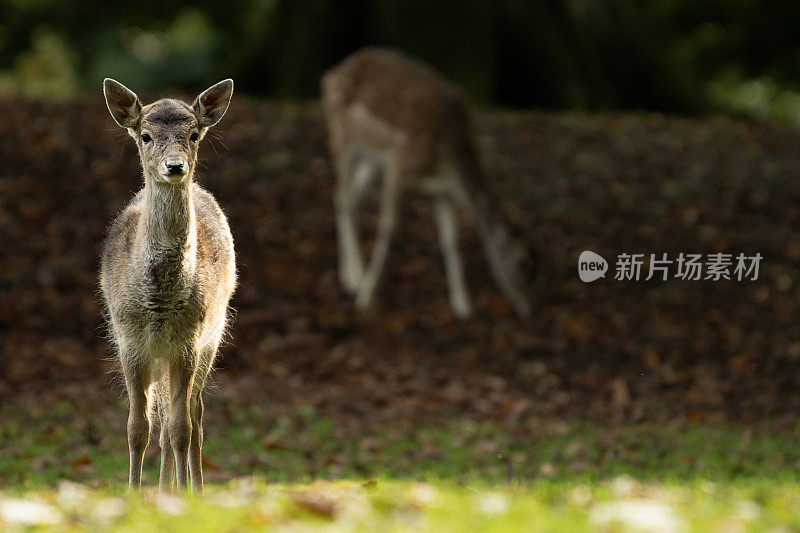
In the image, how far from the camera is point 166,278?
443cm

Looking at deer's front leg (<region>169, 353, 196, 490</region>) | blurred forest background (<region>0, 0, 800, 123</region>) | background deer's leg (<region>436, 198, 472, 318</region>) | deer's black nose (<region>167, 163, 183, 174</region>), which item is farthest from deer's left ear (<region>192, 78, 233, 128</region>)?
blurred forest background (<region>0, 0, 800, 123</region>)

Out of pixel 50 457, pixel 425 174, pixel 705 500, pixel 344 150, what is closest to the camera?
pixel 705 500

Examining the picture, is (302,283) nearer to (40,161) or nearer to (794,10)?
(40,161)

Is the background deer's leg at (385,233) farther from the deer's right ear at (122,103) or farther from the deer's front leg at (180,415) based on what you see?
the deer's right ear at (122,103)

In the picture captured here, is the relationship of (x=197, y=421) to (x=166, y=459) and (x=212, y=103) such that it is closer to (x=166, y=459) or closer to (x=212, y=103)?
(x=166, y=459)

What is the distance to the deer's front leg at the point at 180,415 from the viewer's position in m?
4.62

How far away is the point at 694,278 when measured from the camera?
11656mm

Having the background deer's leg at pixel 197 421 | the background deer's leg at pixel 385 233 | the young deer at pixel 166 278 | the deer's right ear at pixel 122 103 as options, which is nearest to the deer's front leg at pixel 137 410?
the young deer at pixel 166 278

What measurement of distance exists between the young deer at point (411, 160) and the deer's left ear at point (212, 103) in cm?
614


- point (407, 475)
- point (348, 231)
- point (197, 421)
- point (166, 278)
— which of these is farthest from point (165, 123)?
point (348, 231)

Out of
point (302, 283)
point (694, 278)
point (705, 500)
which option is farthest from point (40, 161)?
point (705, 500)

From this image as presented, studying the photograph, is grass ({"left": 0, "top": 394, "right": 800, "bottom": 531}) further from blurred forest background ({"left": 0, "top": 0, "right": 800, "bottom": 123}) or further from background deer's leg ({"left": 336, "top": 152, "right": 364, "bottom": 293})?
blurred forest background ({"left": 0, "top": 0, "right": 800, "bottom": 123})

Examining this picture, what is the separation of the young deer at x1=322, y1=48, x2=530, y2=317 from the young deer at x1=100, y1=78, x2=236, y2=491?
5.97 meters

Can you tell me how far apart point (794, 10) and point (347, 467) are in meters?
15.3
